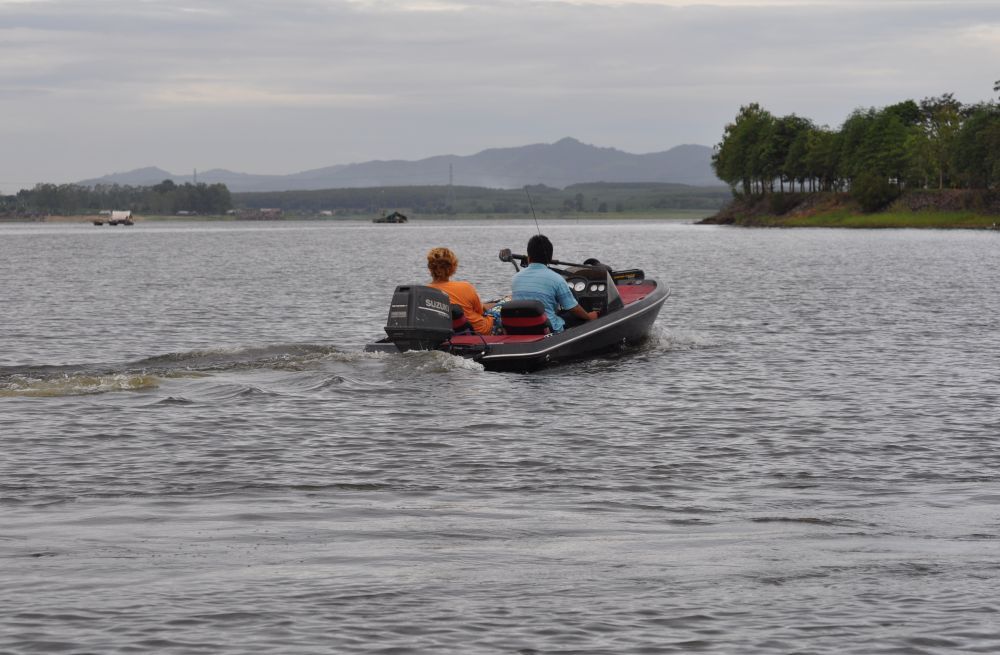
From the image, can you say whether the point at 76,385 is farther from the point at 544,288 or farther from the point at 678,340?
the point at 678,340

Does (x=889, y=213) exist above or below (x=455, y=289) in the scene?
above

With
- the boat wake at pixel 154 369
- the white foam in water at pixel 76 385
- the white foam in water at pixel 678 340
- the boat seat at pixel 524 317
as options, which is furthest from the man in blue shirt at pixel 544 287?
the white foam in water at pixel 76 385

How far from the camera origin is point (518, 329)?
20.8 meters

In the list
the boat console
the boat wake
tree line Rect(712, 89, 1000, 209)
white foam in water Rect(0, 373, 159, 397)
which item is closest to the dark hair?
the boat console

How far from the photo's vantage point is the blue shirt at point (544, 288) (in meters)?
Result: 21.1

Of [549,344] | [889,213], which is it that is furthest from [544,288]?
[889,213]

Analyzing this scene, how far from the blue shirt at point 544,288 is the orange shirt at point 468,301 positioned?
0.61 meters

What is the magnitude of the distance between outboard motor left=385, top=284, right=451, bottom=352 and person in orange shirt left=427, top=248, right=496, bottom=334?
47 centimetres

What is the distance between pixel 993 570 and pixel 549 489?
4137mm

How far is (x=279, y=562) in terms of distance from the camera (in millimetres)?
9039

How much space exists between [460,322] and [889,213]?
14701cm

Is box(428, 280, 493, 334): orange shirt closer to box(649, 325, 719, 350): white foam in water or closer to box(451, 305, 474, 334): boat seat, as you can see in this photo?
box(451, 305, 474, 334): boat seat

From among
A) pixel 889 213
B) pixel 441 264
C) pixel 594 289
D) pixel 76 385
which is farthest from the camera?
pixel 889 213

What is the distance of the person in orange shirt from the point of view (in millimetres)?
20109
